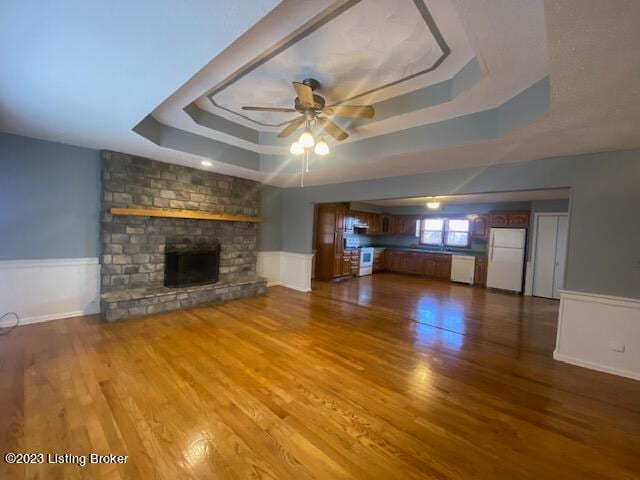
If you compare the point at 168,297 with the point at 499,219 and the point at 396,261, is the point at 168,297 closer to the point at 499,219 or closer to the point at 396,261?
the point at 396,261

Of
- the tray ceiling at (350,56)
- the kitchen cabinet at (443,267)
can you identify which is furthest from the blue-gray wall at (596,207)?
the kitchen cabinet at (443,267)

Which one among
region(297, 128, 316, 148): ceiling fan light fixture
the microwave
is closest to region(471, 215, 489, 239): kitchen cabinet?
the microwave

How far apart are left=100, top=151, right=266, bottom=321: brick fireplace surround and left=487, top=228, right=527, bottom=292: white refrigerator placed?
Result: 5.86 meters

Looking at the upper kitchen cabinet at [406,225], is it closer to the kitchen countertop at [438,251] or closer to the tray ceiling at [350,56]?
the kitchen countertop at [438,251]

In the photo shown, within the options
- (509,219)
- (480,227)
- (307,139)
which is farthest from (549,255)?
(307,139)

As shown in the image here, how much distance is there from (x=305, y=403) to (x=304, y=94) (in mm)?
2486

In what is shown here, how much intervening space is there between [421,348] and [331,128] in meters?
2.75

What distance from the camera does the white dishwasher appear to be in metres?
7.37

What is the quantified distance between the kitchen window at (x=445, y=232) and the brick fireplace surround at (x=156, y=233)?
5.93 m

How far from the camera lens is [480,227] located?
7.52 metres

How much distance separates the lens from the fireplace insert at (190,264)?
14.7ft

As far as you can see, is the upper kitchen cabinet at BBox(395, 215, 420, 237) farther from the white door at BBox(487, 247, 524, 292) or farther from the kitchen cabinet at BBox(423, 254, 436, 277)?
the white door at BBox(487, 247, 524, 292)

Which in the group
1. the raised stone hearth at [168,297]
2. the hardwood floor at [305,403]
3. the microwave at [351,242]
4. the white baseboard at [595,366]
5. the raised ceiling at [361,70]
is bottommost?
the hardwood floor at [305,403]

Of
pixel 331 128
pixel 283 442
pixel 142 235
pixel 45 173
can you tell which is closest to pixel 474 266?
pixel 331 128
